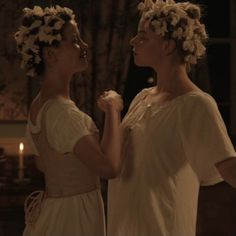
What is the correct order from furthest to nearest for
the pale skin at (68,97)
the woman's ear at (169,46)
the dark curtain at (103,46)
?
the dark curtain at (103,46) → the woman's ear at (169,46) → the pale skin at (68,97)

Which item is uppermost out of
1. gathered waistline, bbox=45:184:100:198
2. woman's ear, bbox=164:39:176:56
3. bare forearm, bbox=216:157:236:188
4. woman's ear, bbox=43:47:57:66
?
woman's ear, bbox=164:39:176:56

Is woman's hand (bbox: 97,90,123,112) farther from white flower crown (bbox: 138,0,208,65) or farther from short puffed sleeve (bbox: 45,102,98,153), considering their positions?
white flower crown (bbox: 138,0,208,65)

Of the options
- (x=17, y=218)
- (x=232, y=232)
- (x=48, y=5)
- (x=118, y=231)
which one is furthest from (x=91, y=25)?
(x=118, y=231)

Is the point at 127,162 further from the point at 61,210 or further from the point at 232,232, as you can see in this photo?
the point at 232,232

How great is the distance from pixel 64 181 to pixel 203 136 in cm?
51

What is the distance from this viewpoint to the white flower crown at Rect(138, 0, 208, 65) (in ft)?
6.36

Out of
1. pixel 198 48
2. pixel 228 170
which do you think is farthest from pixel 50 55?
pixel 228 170

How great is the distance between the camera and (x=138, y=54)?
2.04m

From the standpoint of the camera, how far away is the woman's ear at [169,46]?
6.41ft

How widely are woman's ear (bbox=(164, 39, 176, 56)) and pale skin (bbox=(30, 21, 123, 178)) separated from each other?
0.77 feet

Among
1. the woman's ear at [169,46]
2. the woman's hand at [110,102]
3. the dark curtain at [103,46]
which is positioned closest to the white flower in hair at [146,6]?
the woman's ear at [169,46]

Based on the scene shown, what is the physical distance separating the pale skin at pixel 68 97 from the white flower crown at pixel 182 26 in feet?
0.92

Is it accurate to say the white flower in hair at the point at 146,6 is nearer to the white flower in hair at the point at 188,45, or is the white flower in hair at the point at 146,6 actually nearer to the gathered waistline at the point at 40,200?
the white flower in hair at the point at 188,45

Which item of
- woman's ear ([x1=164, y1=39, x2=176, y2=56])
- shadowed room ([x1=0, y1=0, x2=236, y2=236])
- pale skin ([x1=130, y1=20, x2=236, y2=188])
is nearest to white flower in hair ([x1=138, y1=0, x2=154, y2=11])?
pale skin ([x1=130, y1=20, x2=236, y2=188])
